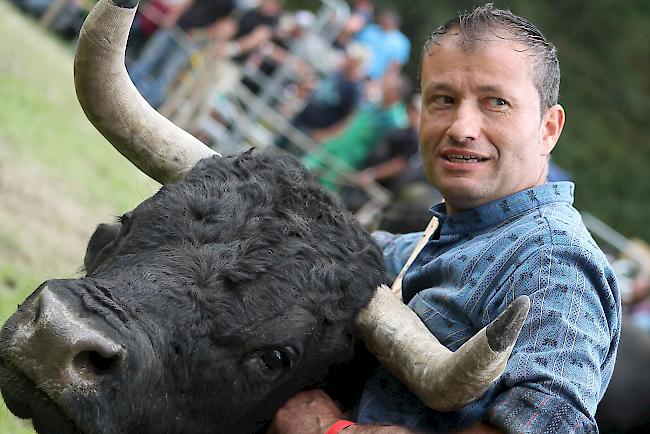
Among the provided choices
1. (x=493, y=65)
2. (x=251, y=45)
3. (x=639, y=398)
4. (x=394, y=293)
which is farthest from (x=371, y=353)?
(x=251, y=45)

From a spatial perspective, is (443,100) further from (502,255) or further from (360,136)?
(360,136)

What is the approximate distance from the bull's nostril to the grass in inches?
100

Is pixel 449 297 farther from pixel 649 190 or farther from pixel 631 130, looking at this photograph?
pixel 631 130

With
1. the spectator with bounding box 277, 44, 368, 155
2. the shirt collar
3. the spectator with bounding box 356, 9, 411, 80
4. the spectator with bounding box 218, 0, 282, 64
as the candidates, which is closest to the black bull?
the shirt collar

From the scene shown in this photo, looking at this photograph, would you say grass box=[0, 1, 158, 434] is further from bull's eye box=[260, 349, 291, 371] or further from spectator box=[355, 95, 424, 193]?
spectator box=[355, 95, 424, 193]

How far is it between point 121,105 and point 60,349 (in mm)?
1333

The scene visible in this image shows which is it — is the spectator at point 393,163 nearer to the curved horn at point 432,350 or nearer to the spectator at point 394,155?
the spectator at point 394,155

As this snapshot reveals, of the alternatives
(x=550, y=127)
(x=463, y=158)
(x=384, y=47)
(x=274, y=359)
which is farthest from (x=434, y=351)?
(x=384, y=47)

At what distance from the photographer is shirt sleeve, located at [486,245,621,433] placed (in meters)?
3.03

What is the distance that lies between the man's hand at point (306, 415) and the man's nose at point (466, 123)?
42.7 inches

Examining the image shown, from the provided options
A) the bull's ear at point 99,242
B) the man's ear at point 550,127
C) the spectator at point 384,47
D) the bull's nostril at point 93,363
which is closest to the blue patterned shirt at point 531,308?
the man's ear at point 550,127

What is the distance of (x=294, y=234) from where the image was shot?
143 inches

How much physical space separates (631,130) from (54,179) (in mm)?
18224

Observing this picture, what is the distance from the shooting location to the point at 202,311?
3299 millimetres
